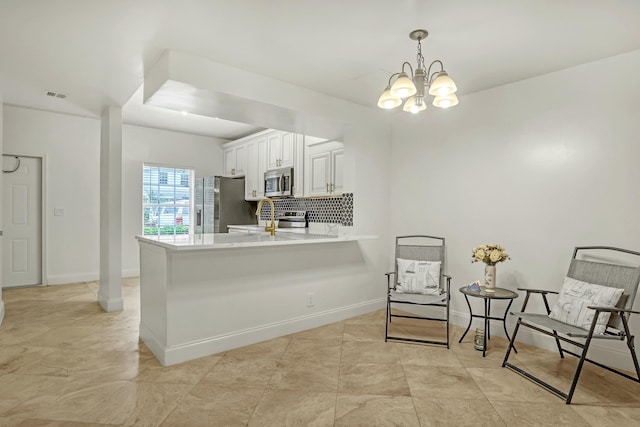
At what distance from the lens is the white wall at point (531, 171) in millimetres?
2832

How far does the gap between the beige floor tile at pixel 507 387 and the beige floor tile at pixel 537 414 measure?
0.05 meters

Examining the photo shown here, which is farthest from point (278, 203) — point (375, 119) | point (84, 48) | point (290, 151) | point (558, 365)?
point (558, 365)

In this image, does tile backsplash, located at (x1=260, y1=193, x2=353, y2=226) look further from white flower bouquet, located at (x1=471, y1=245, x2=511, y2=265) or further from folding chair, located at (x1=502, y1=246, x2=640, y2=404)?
folding chair, located at (x1=502, y1=246, x2=640, y2=404)

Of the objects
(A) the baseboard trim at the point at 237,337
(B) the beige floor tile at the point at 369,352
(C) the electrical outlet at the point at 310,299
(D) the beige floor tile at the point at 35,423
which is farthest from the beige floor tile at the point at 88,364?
(B) the beige floor tile at the point at 369,352

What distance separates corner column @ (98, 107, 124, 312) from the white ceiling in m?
0.74

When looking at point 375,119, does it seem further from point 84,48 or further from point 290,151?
point 84,48

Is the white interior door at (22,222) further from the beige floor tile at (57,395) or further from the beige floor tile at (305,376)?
the beige floor tile at (305,376)

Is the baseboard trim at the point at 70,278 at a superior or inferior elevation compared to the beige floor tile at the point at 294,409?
superior

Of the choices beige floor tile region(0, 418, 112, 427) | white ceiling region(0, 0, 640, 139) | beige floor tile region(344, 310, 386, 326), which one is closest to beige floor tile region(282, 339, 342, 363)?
beige floor tile region(344, 310, 386, 326)

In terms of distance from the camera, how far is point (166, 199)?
6.62 meters

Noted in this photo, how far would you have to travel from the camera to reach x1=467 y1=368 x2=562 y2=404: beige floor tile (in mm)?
2324

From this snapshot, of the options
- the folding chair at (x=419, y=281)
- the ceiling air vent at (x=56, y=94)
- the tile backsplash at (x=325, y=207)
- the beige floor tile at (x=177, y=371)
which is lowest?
the beige floor tile at (x=177, y=371)

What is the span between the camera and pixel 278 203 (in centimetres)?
621

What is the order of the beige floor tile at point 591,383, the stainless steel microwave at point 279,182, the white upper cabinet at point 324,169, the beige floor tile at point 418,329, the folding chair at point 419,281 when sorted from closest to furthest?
the beige floor tile at point 591,383
the folding chair at point 419,281
the beige floor tile at point 418,329
the white upper cabinet at point 324,169
the stainless steel microwave at point 279,182
